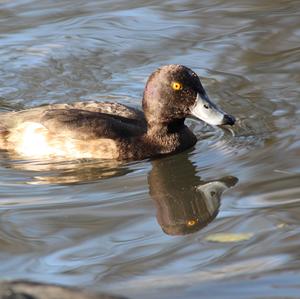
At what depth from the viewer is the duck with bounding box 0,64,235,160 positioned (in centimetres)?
870

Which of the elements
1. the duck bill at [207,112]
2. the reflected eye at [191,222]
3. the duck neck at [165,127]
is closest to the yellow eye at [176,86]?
the duck bill at [207,112]

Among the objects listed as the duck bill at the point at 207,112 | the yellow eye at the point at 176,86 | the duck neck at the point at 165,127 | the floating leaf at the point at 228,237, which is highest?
the yellow eye at the point at 176,86

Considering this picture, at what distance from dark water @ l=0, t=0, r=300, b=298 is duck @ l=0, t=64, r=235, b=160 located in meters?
0.14

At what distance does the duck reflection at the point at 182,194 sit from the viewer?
7.07 m

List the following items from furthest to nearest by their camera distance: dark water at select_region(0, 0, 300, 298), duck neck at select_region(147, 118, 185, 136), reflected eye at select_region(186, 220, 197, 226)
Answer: duck neck at select_region(147, 118, 185, 136) → reflected eye at select_region(186, 220, 197, 226) → dark water at select_region(0, 0, 300, 298)

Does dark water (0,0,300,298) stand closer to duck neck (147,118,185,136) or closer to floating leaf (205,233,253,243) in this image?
floating leaf (205,233,253,243)

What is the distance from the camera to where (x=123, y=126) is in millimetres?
8797

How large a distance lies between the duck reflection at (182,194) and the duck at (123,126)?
246 millimetres

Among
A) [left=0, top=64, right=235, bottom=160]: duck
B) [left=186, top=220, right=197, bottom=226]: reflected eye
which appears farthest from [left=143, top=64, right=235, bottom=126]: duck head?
[left=186, top=220, right=197, bottom=226]: reflected eye

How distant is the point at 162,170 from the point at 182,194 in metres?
0.67

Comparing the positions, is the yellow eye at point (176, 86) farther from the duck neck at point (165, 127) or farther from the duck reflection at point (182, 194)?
the duck reflection at point (182, 194)

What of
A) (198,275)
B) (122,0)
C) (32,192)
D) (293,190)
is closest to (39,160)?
(32,192)

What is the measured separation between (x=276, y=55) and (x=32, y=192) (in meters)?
4.14

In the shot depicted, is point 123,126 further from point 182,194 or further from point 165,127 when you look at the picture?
point 182,194
